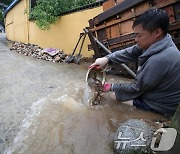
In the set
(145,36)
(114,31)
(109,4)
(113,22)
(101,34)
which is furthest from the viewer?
(101,34)

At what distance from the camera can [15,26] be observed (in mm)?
14547

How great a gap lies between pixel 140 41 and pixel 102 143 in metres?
1.27

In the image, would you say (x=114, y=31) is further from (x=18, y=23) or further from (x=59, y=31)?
(x=18, y=23)

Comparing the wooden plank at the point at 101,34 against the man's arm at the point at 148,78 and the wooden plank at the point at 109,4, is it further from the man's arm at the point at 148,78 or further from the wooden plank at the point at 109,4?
the man's arm at the point at 148,78

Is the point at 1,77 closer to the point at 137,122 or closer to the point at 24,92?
the point at 24,92

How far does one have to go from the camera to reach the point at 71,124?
2834mm

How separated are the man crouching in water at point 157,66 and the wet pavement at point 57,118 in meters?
0.22

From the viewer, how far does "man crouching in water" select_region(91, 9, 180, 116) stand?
2.69 meters

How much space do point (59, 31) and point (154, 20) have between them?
685 centimetres

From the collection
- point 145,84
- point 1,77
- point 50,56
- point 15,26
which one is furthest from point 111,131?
point 15,26

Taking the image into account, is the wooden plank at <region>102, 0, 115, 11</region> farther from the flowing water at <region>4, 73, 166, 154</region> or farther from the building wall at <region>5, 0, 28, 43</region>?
the building wall at <region>5, 0, 28, 43</region>

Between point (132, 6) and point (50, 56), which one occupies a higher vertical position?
point (132, 6)

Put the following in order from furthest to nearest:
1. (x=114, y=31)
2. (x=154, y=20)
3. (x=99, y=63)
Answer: (x=114, y=31) < (x=99, y=63) < (x=154, y=20)

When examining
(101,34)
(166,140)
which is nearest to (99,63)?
(166,140)
